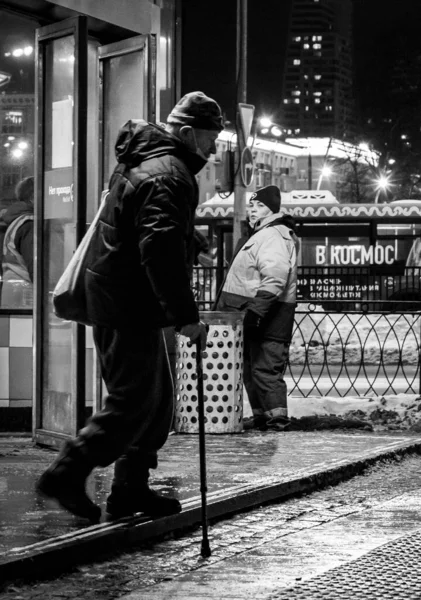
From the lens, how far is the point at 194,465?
7.58 metres

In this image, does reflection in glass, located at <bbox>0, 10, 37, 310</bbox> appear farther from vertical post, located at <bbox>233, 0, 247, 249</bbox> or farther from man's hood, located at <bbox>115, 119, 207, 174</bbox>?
vertical post, located at <bbox>233, 0, 247, 249</bbox>

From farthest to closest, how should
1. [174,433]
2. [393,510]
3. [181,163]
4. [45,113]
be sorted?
[174,433]
[45,113]
[393,510]
[181,163]

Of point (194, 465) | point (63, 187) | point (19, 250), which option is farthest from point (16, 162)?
point (194, 465)

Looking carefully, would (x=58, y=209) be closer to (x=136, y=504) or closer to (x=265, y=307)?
(x=265, y=307)

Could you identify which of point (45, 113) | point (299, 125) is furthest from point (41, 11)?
point (299, 125)

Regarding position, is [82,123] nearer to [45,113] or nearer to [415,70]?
[45,113]

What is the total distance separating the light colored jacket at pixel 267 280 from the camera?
9.97 metres

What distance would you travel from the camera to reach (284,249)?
33.4ft

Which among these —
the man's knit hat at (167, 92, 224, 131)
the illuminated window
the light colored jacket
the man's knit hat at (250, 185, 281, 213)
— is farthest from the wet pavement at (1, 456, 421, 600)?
the illuminated window

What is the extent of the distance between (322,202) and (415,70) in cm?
1940

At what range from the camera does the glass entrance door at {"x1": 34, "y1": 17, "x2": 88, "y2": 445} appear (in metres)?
8.16

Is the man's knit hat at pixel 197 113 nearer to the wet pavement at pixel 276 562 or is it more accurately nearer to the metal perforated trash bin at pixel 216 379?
the wet pavement at pixel 276 562

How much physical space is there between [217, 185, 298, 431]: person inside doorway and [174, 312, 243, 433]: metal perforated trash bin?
24cm

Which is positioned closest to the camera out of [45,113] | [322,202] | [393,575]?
[393,575]
